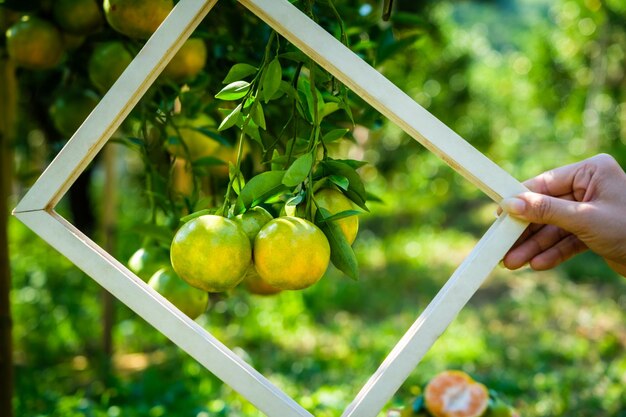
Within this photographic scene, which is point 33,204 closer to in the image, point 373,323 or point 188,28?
point 188,28

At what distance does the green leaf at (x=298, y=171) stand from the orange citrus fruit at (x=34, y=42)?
1.91 feet

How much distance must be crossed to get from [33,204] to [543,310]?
2789 millimetres

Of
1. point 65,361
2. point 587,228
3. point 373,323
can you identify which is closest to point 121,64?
point 587,228

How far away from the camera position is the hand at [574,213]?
0.71 m

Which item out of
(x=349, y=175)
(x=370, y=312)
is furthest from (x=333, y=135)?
(x=370, y=312)

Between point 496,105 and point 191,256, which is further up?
point 496,105

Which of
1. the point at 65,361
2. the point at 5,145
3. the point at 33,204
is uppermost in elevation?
the point at 33,204

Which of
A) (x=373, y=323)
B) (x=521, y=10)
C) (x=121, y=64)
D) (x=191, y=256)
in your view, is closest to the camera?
(x=191, y=256)

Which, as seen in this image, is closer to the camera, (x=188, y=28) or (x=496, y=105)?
(x=188, y=28)

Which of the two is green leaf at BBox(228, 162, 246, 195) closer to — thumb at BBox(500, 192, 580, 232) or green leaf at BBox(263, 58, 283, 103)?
green leaf at BBox(263, 58, 283, 103)

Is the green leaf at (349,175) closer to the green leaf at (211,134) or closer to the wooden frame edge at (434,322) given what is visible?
the wooden frame edge at (434,322)

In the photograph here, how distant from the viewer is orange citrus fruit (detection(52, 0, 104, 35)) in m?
1.01

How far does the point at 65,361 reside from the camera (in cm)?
257

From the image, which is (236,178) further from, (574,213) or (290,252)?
(574,213)
